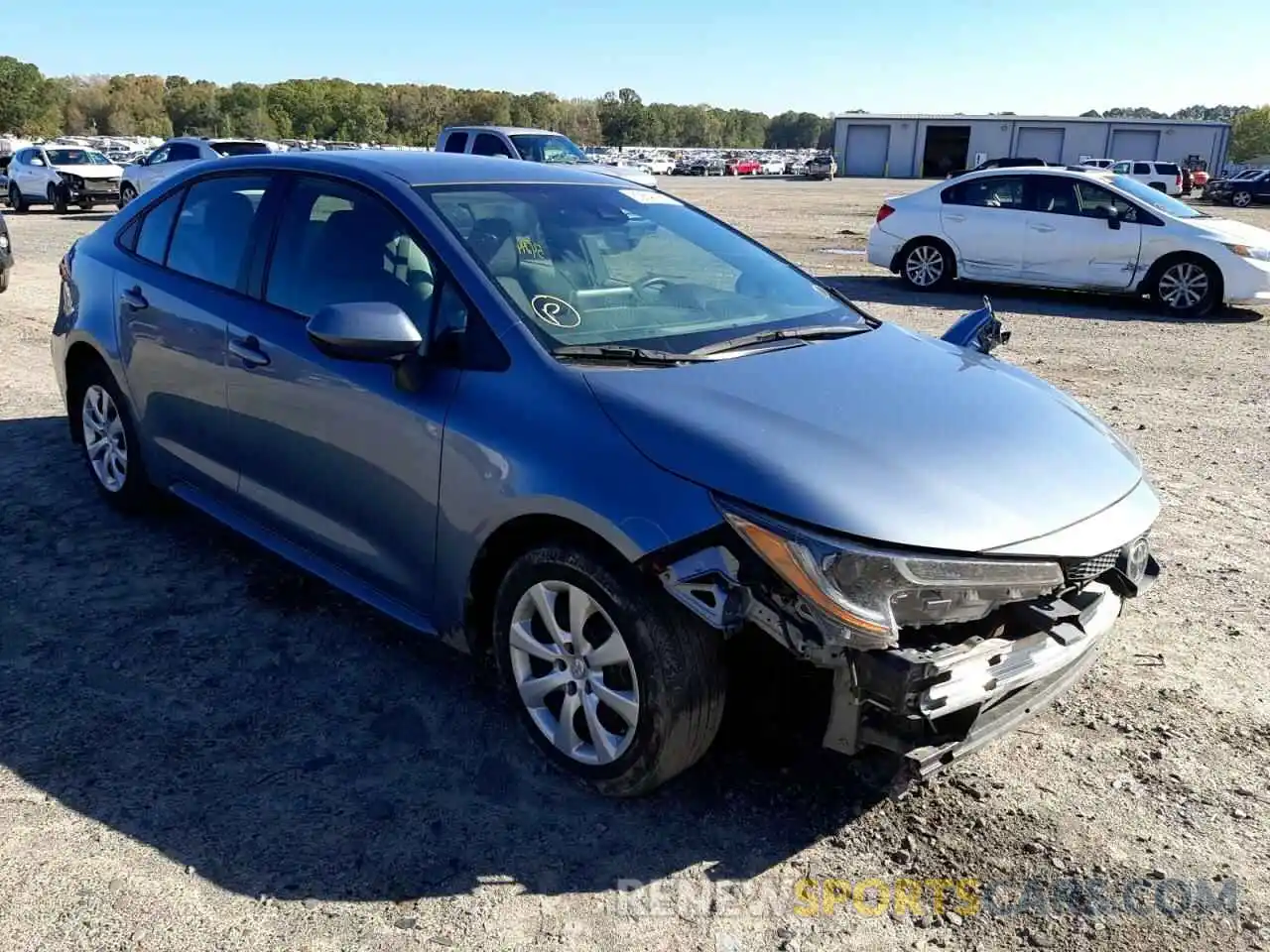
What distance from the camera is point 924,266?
13.8 m

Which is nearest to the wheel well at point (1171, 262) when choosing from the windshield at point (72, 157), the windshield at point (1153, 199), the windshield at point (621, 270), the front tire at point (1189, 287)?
the front tire at point (1189, 287)

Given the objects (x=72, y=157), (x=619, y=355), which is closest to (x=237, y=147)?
(x=72, y=157)

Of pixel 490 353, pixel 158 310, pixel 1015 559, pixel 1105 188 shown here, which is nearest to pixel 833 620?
pixel 1015 559

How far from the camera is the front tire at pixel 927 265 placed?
13.7 meters

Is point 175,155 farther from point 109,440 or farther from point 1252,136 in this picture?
point 1252,136

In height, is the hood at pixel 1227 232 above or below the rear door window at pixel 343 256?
above

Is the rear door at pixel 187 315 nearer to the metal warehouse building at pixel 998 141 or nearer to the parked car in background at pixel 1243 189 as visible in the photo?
the parked car in background at pixel 1243 189

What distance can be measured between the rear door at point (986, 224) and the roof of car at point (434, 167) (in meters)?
9.95

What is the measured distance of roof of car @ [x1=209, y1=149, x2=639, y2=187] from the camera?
381 cm

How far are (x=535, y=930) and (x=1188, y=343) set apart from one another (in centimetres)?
1008

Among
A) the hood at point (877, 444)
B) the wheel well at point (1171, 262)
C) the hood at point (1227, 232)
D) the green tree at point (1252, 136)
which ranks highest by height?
the green tree at point (1252, 136)

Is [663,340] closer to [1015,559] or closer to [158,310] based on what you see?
[1015,559]

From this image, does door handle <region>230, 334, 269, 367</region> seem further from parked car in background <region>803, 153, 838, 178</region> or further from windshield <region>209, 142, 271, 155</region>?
parked car in background <region>803, 153, 838, 178</region>

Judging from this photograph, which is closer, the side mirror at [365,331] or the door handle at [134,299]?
the side mirror at [365,331]
